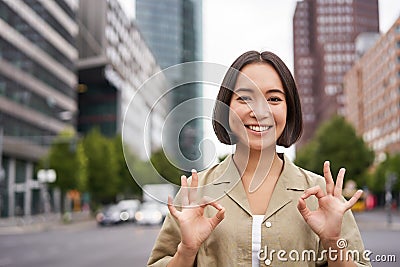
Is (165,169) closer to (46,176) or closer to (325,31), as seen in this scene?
(325,31)

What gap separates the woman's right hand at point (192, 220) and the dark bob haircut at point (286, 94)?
0.14 m

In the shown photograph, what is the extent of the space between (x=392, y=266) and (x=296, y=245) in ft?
3.78

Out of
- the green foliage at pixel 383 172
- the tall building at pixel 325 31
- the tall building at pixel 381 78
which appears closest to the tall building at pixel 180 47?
the tall building at pixel 325 31

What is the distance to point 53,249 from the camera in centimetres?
1346

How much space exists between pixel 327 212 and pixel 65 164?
3060 cm

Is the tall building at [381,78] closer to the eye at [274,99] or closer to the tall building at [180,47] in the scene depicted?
the tall building at [180,47]

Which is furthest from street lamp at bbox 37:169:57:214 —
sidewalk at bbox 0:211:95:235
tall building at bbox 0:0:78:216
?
sidewalk at bbox 0:211:95:235

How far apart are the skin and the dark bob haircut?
0.6 inches

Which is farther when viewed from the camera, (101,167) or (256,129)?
(101,167)

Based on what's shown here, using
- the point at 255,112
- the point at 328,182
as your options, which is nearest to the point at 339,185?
the point at 328,182

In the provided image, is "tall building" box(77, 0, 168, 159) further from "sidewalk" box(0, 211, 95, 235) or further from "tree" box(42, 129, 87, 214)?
"sidewalk" box(0, 211, 95, 235)

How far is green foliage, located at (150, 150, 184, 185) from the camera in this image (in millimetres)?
1500

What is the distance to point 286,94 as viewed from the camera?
1.60 m

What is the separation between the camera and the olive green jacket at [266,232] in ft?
5.15
